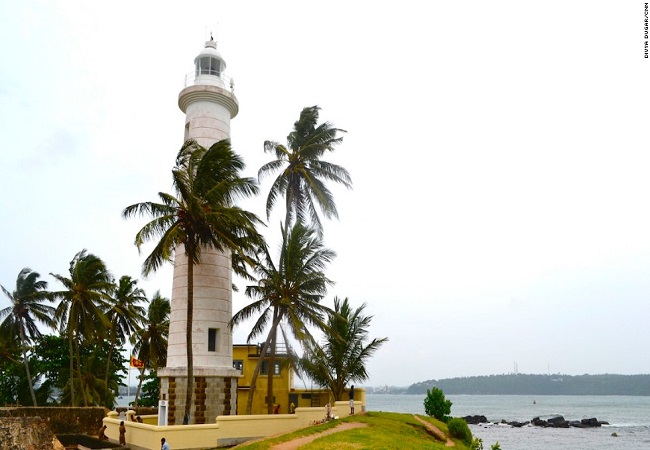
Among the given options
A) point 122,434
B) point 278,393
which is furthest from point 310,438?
point 278,393

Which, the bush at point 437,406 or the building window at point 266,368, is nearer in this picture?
the bush at point 437,406

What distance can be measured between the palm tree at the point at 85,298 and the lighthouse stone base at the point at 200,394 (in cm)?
1268

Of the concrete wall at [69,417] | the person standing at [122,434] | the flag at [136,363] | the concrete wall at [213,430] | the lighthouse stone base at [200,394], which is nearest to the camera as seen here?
the concrete wall at [213,430]

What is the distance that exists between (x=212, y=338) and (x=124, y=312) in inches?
717

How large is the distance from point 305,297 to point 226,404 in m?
6.47

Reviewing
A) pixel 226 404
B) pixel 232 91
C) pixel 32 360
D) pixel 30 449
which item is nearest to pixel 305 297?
pixel 226 404

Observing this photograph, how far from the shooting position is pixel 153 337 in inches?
1741

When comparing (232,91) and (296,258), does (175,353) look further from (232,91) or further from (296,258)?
(232,91)

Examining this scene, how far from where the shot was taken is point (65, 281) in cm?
3769

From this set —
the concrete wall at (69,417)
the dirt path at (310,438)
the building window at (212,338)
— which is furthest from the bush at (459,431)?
the concrete wall at (69,417)

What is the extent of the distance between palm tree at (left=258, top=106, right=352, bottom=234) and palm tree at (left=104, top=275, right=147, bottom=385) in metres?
16.6

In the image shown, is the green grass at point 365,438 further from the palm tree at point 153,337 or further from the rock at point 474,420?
the rock at point 474,420

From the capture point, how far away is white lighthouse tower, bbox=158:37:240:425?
85.2ft

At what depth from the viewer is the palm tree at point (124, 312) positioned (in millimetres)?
42812
